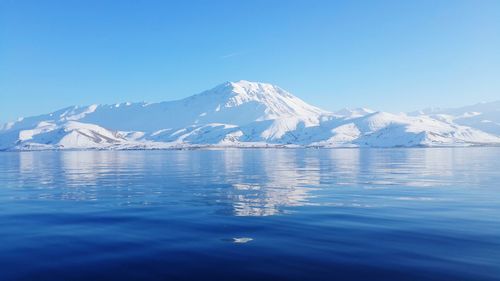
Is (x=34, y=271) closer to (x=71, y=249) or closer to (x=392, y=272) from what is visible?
(x=71, y=249)

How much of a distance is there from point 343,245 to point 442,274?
508cm

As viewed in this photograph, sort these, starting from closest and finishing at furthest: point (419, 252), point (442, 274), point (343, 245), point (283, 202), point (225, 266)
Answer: point (442, 274), point (225, 266), point (419, 252), point (343, 245), point (283, 202)

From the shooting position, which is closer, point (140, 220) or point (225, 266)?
point (225, 266)

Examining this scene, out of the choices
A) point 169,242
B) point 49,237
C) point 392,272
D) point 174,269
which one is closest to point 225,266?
point 174,269

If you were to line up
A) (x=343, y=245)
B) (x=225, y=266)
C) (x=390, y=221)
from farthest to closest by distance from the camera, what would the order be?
(x=390, y=221)
(x=343, y=245)
(x=225, y=266)

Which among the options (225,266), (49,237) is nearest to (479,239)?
(225,266)

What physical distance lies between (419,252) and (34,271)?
15293 millimetres

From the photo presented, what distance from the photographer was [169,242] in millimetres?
20703

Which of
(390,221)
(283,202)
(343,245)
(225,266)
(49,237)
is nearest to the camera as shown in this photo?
(225,266)

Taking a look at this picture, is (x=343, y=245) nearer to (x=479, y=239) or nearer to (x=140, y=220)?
(x=479, y=239)

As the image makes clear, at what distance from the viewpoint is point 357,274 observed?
51.7ft

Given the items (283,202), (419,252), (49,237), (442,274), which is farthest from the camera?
(283,202)

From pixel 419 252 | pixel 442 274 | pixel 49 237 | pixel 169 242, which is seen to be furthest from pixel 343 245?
pixel 49 237

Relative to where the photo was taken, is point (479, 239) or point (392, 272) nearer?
point (392, 272)
